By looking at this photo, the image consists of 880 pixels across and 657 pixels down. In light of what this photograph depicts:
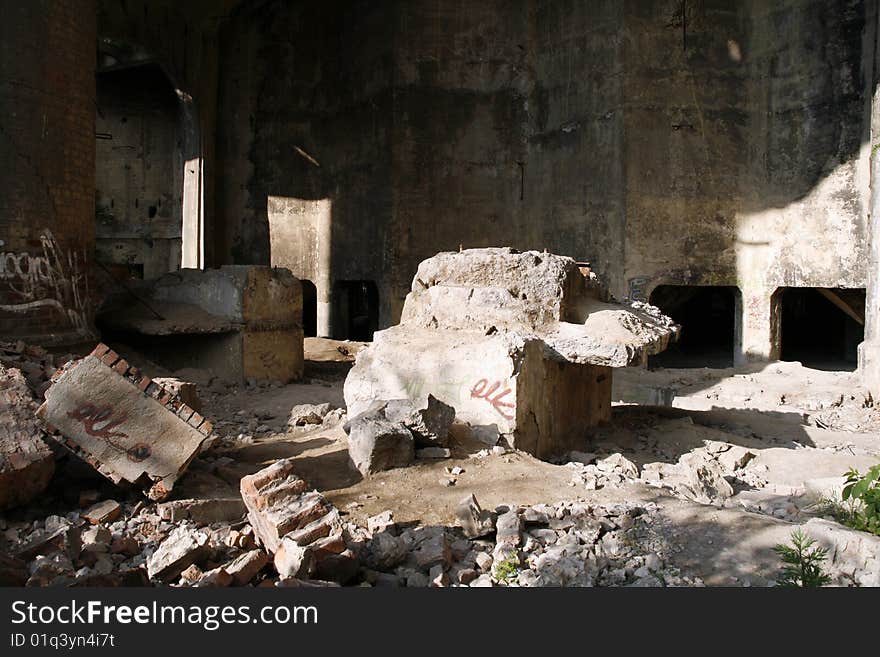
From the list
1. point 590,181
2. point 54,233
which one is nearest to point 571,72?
point 590,181

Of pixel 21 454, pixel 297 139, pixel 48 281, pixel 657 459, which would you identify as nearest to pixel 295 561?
pixel 21 454

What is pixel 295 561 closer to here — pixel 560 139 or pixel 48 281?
pixel 48 281

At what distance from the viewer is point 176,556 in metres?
3.85

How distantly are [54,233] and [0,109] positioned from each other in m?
1.53

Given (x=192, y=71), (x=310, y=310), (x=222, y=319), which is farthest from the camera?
(x=310, y=310)

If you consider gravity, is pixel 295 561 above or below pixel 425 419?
below

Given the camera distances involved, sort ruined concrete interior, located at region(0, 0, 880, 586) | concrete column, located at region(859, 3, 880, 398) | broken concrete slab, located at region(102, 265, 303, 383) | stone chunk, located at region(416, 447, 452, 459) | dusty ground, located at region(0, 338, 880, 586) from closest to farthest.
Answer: dusty ground, located at region(0, 338, 880, 586) → ruined concrete interior, located at region(0, 0, 880, 586) → stone chunk, located at region(416, 447, 452, 459) → broken concrete slab, located at region(102, 265, 303, 383) → concrete column, located at region(859, 3, 880, 398)

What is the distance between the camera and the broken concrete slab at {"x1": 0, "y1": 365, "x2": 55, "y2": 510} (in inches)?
184

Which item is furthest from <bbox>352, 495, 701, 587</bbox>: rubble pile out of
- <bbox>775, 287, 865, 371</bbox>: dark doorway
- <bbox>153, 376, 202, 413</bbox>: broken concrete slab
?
<bbox>775, 287, 865, 371</bbox>: dark doorway

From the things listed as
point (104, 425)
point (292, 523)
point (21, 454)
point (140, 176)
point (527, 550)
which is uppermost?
point (140, 176)

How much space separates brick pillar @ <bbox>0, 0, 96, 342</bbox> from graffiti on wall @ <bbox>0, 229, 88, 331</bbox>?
0.01 metres

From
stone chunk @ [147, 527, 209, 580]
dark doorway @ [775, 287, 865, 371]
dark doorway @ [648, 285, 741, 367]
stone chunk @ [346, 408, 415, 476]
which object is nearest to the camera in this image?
stone chunk @ [147, 527, 209, 580]

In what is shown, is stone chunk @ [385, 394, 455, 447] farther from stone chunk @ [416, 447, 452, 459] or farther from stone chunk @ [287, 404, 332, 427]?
stone chunk @ [287, 404, 332, 427]

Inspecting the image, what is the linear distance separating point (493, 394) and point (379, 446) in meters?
1.24
